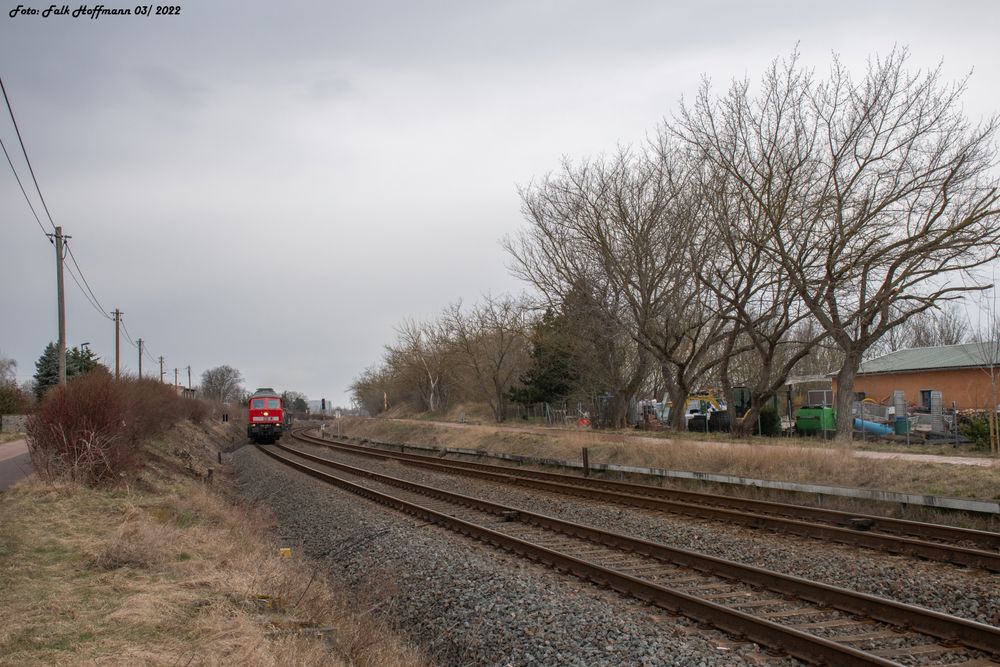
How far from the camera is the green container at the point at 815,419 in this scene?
100 feet

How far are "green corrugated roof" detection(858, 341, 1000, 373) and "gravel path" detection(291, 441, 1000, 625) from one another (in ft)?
81.5

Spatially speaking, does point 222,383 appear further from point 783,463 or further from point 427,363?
point 783,463

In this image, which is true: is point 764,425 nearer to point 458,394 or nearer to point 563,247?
point 563,247

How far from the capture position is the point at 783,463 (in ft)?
55.1

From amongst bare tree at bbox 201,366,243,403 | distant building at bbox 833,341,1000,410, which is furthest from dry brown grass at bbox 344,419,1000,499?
bare tree at bbox 201,366,243,403

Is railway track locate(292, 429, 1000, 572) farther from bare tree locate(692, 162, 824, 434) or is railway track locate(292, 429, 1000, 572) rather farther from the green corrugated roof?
the green corrugated roof

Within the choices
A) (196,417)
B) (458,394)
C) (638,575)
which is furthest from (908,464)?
(458,394)

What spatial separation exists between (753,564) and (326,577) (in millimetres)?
5726

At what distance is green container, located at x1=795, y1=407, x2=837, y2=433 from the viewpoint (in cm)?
3052

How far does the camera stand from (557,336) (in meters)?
40.9

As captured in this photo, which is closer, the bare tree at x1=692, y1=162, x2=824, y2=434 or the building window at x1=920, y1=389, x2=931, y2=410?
the bare tree at x1=692, y1=162, x2=824, y2=434

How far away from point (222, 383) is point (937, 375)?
12483cm

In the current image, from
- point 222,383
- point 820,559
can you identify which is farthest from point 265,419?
point 222,383

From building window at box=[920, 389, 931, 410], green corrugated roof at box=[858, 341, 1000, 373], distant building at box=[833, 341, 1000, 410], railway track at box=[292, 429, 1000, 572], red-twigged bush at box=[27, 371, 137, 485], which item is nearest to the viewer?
railway track at box=[292, 429, 1000, 572]
